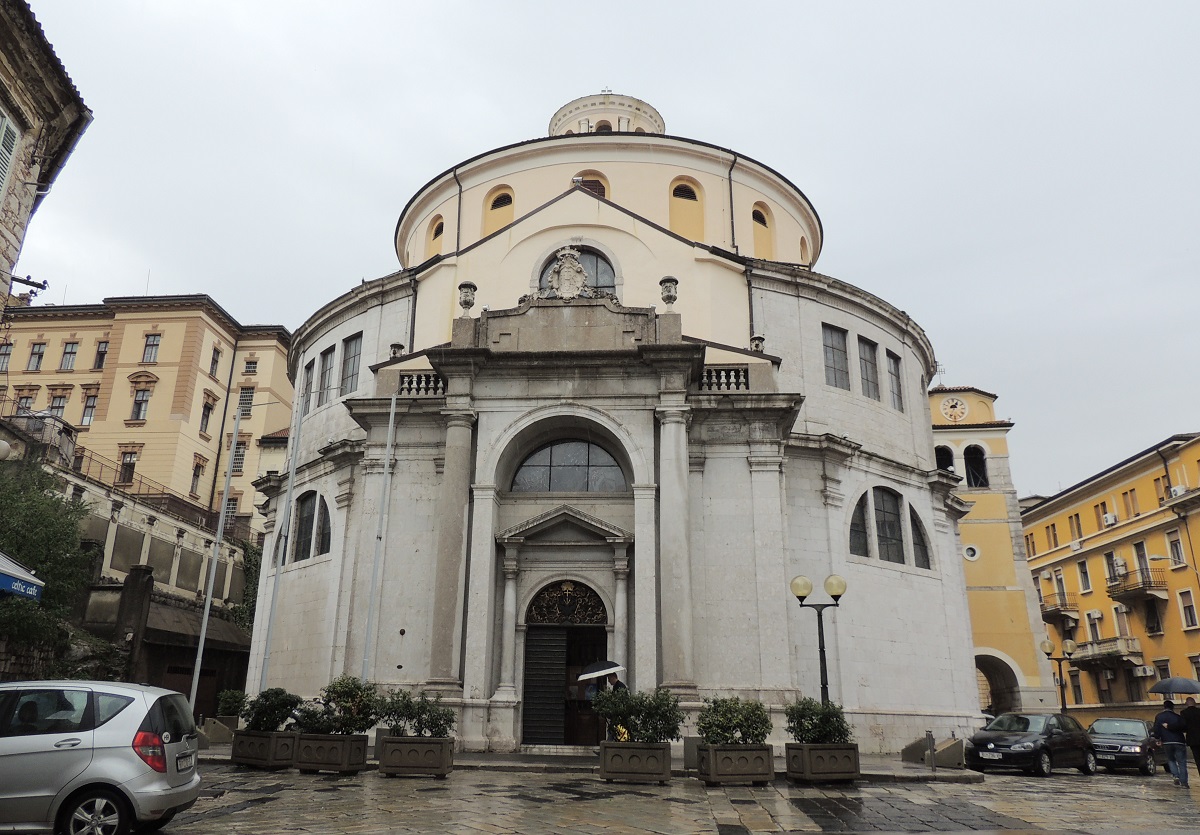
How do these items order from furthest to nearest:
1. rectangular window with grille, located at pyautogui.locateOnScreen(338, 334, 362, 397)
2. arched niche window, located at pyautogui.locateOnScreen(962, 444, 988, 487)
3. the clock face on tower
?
the clock face on tower
arched niche window, located at pyautogui.locateOnScreen(962, 444, 988, 487)
rectangular window with grille, located at pyautogui.locateOnScreen(338, 334, 362, 397)

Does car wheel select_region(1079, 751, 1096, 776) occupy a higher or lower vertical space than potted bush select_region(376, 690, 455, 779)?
lower

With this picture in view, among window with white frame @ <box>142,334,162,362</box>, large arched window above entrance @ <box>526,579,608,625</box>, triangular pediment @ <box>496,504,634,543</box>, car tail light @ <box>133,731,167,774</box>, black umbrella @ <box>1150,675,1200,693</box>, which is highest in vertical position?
window with white frame @ <box>142,334,162,362</box>

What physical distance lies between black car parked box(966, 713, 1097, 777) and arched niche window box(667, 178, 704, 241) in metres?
17.7

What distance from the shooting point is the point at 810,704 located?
1630 centimetres

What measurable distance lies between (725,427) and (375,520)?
9.38 metres

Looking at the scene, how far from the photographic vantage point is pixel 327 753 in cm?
1588

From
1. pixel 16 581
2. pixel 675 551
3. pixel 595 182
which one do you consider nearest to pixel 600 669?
pixel 675 551

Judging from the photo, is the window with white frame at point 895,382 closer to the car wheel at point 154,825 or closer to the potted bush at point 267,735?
the potted bush at point 267,735

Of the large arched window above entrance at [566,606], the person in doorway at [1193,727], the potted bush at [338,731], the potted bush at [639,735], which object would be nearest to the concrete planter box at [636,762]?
the potted bush at [639,735]

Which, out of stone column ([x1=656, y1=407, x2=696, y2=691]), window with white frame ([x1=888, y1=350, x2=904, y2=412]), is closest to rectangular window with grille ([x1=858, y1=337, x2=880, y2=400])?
window with white frame ([x1=888, y1=350, x2=904, y2=412])

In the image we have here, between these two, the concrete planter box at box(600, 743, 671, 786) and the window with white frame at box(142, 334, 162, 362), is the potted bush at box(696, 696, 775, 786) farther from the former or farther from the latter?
the window with white frame at box(142, 334, 162, 362)

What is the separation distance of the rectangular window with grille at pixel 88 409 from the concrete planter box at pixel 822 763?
5196 cm

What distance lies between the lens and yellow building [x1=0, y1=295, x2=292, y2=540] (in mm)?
52312

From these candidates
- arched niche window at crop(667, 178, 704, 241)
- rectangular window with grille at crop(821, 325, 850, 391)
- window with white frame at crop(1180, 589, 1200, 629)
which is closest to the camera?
rectangular window with grille at crop(821, 325, 850, 391)
